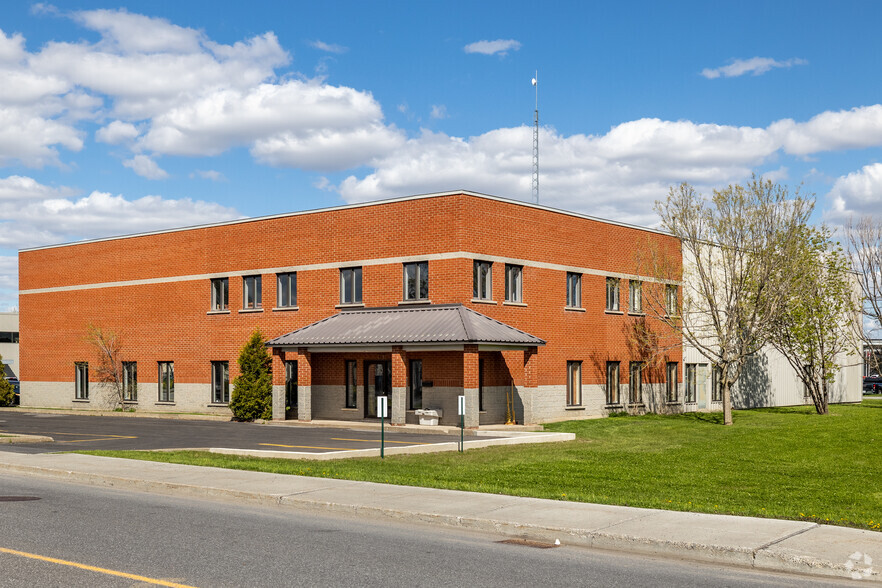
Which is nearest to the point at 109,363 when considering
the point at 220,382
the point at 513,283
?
the point at 220,382

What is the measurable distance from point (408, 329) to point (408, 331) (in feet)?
0.74

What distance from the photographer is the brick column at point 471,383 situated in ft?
96.7

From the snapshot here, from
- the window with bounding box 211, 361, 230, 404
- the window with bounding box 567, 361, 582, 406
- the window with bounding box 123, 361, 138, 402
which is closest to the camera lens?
the window with bounding box 567, 361, 582, 406

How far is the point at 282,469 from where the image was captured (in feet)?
59.1

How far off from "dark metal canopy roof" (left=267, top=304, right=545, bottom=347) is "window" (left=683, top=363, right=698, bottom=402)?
580 inches

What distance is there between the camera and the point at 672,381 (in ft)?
143

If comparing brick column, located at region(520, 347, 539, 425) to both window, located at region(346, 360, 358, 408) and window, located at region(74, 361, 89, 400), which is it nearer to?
window, located at region(346, 360, 358, 408)

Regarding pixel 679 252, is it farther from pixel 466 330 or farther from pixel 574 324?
pixel 466 330

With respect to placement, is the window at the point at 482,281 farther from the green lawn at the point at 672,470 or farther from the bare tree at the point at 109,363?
the bare tree at the point at 109,363

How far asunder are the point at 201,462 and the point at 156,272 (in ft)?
83.4

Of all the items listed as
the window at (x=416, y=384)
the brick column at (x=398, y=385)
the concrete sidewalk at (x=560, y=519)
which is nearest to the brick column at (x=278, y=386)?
the window at (x=416, y=384)

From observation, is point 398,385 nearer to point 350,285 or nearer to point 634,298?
point 350,285

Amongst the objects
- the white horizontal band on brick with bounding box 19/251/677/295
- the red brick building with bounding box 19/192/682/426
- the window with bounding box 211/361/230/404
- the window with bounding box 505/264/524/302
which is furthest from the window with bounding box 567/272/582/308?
the window with bounding box 211/361/230/404

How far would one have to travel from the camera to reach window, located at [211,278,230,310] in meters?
40.1
